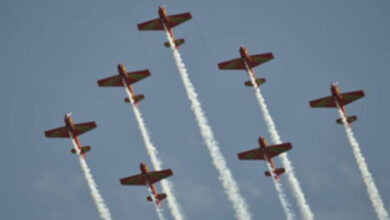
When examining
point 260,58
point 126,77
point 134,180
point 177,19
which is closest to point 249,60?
point 260,58

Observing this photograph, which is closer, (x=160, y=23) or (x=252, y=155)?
(x=252, y=155)

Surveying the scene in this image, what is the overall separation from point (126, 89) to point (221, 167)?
19396 millimetres

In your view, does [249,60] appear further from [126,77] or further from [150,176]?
[150,176]

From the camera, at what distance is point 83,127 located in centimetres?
12125

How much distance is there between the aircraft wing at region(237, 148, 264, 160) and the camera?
387 ft

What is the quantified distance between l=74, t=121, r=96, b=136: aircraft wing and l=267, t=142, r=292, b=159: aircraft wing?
26454 mm

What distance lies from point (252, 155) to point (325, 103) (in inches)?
570

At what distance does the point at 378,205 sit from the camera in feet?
378

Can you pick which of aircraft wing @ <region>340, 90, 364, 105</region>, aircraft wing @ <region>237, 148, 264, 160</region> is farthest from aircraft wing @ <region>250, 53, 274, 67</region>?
aircraft wing @ <region>237, 148, 264, 160</region>

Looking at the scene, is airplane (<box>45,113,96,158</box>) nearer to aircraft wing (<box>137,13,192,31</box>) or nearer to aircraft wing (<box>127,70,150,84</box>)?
aircraft wing (<box>127,70,150,84</box>)

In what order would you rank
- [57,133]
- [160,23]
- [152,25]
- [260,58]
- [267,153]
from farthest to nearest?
1. [260,58]
2. [57,133]
3. [152,25]
4. [160,23]
5. [267,153]

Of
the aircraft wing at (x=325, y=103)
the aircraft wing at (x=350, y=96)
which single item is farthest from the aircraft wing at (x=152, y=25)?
the aircraft wing at (x=350, y=96)

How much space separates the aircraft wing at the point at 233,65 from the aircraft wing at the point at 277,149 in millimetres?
14115

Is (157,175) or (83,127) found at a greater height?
(83,127)
